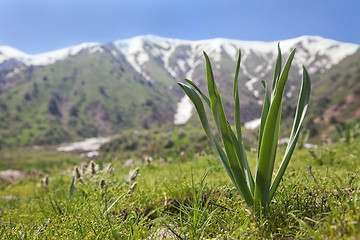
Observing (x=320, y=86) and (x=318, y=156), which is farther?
(x=320, y=86)

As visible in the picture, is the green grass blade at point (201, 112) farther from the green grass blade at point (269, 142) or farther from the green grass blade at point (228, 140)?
the green grass blade at point (269, 142)

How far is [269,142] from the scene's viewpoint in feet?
5.48

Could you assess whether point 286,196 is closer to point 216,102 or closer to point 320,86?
point 216,102

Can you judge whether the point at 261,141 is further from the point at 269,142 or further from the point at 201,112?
the point at 201,112

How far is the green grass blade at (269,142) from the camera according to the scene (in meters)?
1.63

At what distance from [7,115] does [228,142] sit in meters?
215

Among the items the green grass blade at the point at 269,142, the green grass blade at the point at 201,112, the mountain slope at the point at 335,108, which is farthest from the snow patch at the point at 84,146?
the green grass blade at the point at 269,142

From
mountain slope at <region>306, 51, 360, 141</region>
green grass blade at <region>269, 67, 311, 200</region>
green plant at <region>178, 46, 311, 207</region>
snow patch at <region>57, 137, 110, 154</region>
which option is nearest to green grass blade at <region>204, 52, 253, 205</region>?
green plant at <region>178, 46, 311, 207</region>

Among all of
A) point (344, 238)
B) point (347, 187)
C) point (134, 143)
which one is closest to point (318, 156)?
point (347, 187)

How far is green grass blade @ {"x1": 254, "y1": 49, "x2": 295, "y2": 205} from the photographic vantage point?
163cm

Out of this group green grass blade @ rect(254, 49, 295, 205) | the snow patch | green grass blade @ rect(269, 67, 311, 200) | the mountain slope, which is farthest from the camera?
the snow patch

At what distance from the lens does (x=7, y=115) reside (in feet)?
564

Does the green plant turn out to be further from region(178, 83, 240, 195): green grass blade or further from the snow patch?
the snow patch

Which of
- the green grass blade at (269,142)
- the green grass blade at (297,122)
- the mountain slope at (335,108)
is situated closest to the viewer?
the green grass blade at (269,142)
